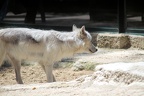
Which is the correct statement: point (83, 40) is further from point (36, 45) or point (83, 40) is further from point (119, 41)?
point (119, 41)

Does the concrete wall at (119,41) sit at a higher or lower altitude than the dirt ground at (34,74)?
higher

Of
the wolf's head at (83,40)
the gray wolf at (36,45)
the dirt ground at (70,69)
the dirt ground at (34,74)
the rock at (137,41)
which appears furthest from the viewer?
the rock at (137,41)

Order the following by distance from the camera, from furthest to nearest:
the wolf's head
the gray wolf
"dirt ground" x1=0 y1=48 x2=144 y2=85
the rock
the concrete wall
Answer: the concrete wall → the rock → "dirt ground" x1=0 y1=48 x2=144 y2=85 → the wolf's head → the gray wolf

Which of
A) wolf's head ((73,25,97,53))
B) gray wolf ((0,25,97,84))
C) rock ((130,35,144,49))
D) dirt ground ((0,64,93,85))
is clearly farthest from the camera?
rock ((130,35,144,49))

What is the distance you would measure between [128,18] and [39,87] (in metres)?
5.72

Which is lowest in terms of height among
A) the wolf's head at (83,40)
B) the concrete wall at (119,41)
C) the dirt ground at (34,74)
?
the dirt ground at (34,74)

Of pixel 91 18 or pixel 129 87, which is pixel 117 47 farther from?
pixel 129 87

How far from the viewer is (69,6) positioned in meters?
11.7

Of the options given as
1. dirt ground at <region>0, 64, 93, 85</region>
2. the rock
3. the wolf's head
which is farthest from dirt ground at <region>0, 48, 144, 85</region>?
the wolf's head

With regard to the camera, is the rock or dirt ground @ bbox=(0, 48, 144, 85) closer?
dirt ground @ bbox=(0, 48, 144, 85)

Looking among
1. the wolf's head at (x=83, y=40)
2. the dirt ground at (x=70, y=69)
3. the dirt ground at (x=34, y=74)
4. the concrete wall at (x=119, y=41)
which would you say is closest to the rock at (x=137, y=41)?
the concrete wall at (x=119, y=41)

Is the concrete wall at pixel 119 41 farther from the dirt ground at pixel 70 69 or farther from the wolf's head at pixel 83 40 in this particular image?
the wolf's head at pixel 83 40

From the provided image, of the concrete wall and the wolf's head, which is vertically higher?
the wolf's head

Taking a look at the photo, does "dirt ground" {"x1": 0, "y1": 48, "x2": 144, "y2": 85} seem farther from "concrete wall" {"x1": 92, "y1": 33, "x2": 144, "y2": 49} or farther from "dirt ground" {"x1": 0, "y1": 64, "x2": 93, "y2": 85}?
"concrete wall" {"x1": 92, "y1": 33, "x2": 144, "y2": 49}
